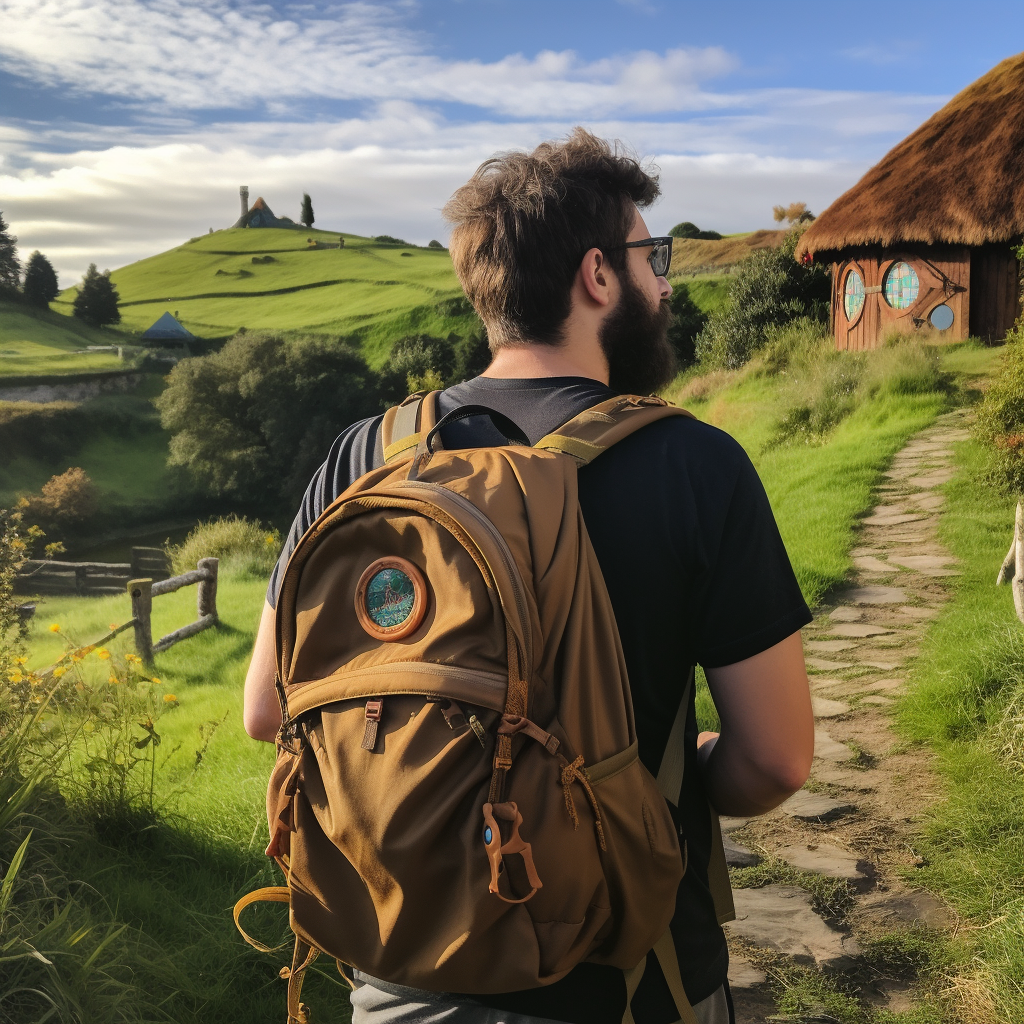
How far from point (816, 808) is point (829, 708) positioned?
110 cm

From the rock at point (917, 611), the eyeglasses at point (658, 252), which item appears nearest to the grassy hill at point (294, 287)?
the rock at point (917, 611)

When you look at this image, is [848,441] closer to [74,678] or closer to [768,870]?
[768,870]

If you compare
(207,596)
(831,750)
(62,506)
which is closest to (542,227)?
(831,750)

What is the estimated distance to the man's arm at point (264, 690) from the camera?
1.51m

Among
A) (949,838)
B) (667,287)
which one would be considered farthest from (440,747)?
(949,838)

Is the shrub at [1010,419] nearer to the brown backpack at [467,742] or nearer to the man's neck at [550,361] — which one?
the man's neck at [550,361]

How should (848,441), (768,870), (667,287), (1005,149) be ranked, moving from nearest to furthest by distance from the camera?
1. (667,287)
2. (768,870)
3. (848,441)
4. (1005,149)

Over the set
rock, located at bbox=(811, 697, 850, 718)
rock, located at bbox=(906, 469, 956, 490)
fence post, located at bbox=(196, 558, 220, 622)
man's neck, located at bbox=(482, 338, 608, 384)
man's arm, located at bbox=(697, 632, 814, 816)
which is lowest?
fence post, located at bbox=(196, 558, 220, 622)

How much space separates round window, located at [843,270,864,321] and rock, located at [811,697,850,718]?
1614 cm

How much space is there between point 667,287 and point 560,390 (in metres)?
0.36

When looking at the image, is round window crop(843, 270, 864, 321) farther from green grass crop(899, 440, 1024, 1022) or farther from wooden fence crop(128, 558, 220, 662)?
wooden fence crop(128, 558, 220, 662)

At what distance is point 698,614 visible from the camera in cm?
132

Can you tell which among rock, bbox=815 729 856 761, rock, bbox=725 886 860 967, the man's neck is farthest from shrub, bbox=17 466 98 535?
the man's neck

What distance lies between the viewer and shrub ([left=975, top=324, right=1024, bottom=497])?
8367mm
